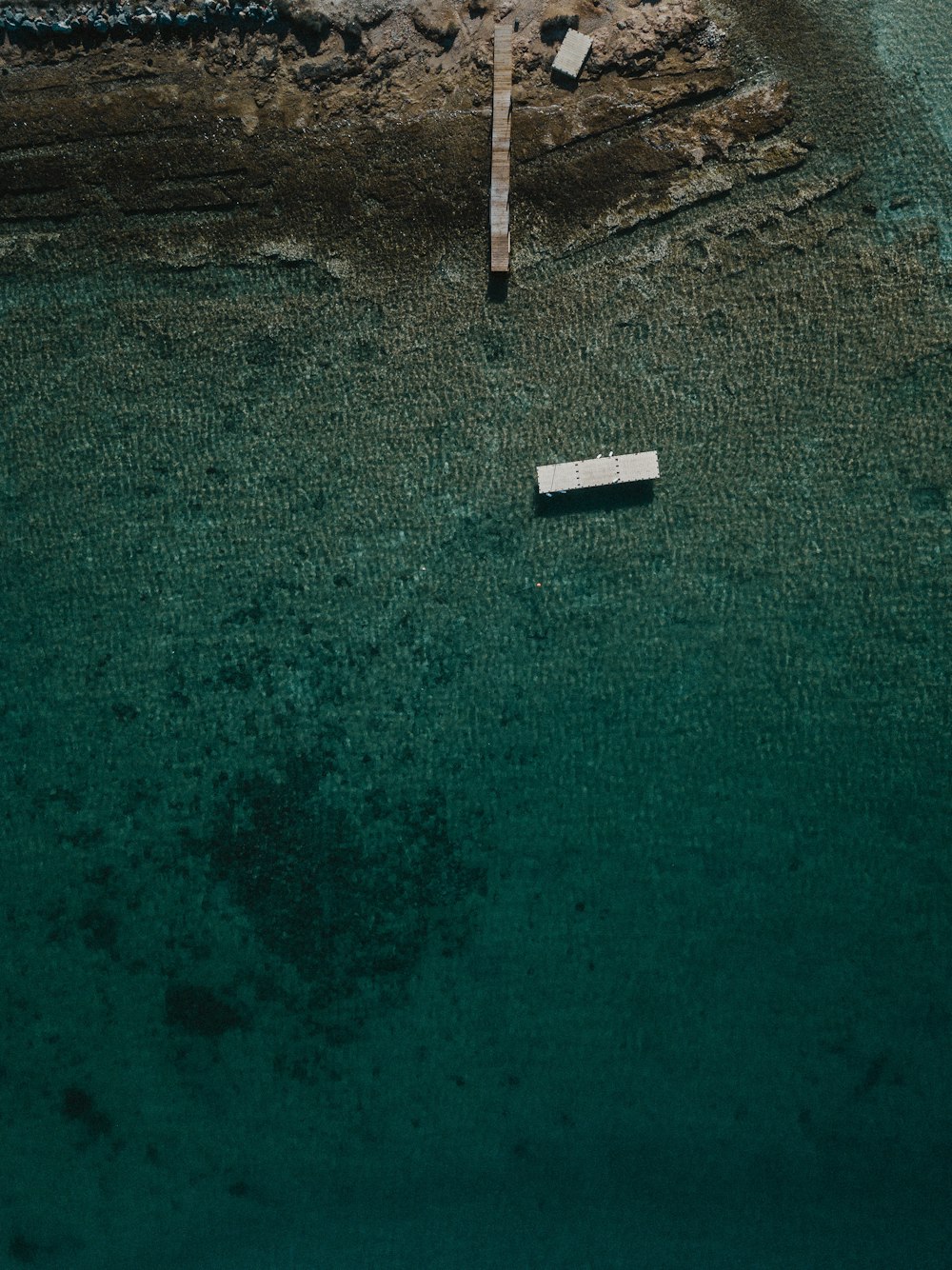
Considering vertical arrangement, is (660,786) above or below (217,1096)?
above

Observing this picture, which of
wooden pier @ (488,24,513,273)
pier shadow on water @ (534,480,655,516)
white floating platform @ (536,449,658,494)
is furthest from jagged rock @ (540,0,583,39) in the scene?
pier shadow on water @ (534,480,655,516)

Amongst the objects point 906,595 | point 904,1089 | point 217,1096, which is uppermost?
point 906,595

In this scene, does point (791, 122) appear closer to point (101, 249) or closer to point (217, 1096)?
point (101, 249)

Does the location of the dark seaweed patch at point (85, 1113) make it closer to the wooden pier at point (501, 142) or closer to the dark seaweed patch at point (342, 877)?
the dark seaweed patch at point (342, 877)

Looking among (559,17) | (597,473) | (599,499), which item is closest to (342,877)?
(599,499)

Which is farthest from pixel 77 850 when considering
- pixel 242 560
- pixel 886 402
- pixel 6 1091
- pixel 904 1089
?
Answer: pixel 886 402
